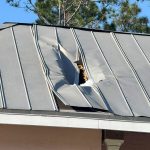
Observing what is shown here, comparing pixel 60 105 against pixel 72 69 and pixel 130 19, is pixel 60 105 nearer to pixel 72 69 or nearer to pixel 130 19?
pixel 72 69

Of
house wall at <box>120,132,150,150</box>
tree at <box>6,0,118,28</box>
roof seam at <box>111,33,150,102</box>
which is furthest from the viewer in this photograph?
tree at <box>6,0,118,28</box>

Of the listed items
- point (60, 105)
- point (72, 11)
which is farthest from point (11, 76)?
point (72, 11)

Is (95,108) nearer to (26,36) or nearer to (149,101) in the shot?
(149,101)

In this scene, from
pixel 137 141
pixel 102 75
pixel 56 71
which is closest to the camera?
pixel 56 71

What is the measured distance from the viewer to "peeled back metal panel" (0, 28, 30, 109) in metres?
6.20

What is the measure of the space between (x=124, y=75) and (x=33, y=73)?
4.63 ft

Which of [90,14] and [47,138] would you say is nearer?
[47,138]

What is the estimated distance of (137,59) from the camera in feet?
26.6

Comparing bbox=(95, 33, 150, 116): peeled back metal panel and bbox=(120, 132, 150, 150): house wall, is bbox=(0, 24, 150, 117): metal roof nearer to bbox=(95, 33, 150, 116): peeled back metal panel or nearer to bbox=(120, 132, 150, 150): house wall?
bbox=(95, 33, 150, 116): peeled back metal panel

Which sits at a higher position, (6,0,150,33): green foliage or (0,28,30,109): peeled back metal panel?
(6,0,150,33): green foliage

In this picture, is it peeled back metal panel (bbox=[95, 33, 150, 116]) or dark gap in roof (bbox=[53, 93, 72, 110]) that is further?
peeled back metal panel (bbox=[95, 33, 150, 116])

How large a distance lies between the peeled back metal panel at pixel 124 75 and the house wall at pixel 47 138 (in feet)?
2.20

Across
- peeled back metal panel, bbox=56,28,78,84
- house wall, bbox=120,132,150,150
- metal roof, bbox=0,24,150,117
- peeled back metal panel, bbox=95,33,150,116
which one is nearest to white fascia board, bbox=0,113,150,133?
metal roof, bbox=0,24,150,117

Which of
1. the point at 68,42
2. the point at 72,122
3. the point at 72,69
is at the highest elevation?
the point at 68,42
